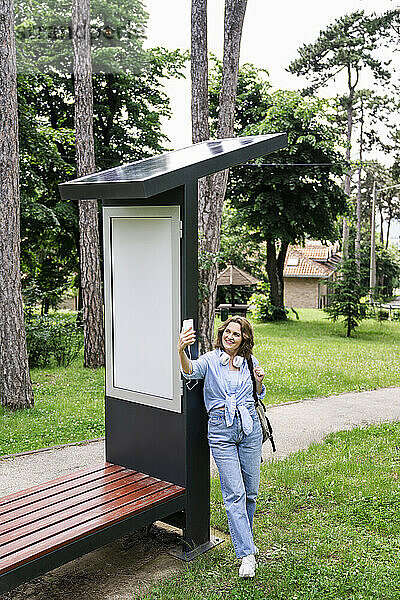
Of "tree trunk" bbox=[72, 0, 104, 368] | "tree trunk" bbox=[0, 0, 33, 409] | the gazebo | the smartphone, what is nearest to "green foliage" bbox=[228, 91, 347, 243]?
the gazebo

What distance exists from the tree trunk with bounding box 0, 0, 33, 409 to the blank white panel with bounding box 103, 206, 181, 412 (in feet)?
13.7

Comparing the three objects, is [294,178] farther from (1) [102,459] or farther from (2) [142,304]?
(2) [142,304]

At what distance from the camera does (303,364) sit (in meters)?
14.8

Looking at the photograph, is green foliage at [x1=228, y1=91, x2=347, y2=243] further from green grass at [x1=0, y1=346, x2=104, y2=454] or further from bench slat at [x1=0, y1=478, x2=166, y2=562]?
bench slat at [x1=0, y1=478, x2=166, y2=562]

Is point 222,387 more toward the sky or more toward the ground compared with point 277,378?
more toward the sky

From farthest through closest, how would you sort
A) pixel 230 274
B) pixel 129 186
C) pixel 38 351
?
pixel 230 274, pixel 38 351, pixel 129 186

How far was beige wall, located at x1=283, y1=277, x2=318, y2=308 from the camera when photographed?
42.4m

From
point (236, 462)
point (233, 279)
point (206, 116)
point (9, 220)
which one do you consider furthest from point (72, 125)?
point (236, 462)

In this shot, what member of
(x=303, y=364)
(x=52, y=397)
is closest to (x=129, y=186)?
(x=52, y=397)

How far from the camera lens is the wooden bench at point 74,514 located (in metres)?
3.90

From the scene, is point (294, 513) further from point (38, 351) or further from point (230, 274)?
point (230, 274)

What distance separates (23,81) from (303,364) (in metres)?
8.83

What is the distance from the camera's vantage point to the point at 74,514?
14.5ft

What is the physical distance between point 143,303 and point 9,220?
188 inches
